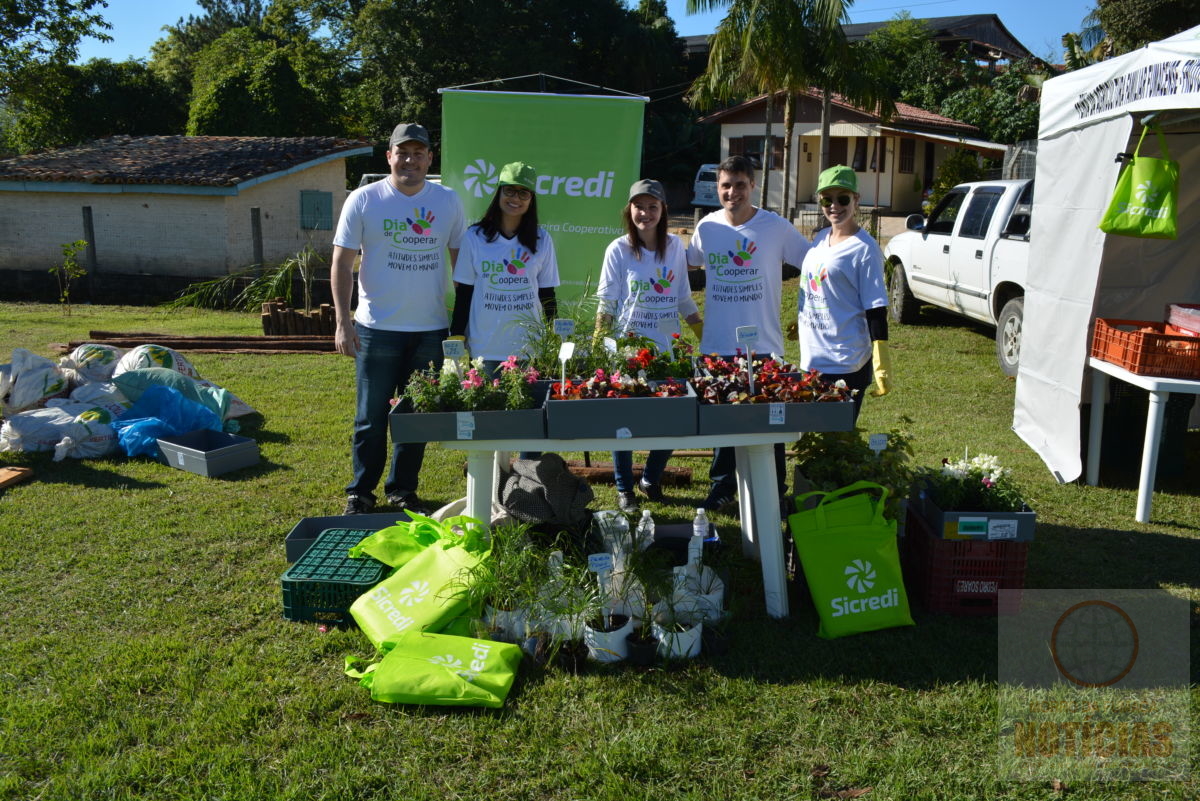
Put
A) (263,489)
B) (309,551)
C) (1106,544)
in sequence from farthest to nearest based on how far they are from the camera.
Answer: (263,489), (1106,544), (309,551)

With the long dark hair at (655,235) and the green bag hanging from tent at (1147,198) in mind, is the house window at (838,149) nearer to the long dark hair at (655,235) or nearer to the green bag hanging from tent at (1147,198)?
the green bag hanging from tent at (1147,198)

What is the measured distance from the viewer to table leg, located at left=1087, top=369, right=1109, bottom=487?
579 cm

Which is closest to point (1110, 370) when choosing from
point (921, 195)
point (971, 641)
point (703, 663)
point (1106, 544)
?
point (1106, 544)

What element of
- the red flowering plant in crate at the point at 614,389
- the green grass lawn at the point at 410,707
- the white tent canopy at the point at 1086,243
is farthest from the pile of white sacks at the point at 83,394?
the white tent canopy at the point at 1086,243

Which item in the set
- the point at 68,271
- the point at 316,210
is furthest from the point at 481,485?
the point at 316,210

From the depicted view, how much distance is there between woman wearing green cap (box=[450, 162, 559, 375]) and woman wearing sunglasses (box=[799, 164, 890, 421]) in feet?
4.45

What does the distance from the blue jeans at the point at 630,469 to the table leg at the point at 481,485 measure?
1.35m

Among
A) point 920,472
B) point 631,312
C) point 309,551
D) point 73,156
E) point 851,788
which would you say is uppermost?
point 73,156

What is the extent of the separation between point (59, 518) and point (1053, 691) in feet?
16.1

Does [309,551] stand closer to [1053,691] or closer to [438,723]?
[438,723]

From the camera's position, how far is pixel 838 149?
3070 cm

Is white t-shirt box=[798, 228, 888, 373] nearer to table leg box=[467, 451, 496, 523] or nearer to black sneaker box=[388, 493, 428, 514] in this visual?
table leg box=[467, 451, 496, 523]

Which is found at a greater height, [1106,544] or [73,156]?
[73,156]

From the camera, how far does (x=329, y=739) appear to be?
3.10 meters
